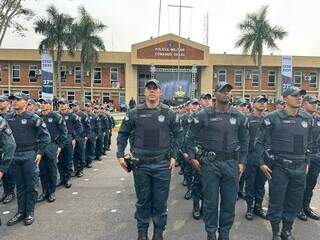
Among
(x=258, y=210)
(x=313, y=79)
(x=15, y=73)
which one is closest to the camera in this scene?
(x=258, y=210)

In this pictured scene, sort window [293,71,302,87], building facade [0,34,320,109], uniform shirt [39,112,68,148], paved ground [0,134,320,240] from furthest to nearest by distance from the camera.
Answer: window [293,71,302,87] < building facade [0,34,320,109] < uniform shirt [39,112,68,148] < paved ground [0,134,320,240]

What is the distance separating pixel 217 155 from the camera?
15.5 ft

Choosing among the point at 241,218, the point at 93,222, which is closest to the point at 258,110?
the point at 241,218

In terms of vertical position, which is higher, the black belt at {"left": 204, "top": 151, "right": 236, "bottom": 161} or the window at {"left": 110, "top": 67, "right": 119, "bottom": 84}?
the window at {"left": 110, "top": 67, "right": 119, "bottom": 84}

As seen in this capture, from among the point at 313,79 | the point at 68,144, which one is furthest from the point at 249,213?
the point at 313,79

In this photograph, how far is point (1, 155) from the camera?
4.79m

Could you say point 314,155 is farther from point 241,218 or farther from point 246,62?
point 246,62

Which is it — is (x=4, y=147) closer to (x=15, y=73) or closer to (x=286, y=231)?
(x=286, y=231)

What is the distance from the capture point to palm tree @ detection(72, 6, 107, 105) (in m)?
35.7

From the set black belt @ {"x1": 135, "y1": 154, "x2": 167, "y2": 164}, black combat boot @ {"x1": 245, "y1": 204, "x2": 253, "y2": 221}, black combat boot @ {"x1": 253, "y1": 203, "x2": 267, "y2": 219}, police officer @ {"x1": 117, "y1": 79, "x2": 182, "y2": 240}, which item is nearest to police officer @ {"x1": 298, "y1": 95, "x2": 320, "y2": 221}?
black combat boot @ {"x1": 253, "y1": 203, "x2": 267, "y2": 219}

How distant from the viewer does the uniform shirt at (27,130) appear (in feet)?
18.8

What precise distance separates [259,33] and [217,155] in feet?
109

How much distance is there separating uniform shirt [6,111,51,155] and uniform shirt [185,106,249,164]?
2502 millimetres

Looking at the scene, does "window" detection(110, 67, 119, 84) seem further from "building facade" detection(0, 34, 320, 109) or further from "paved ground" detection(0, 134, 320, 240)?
"paved ground" detection(0, 134, 320, 240)
